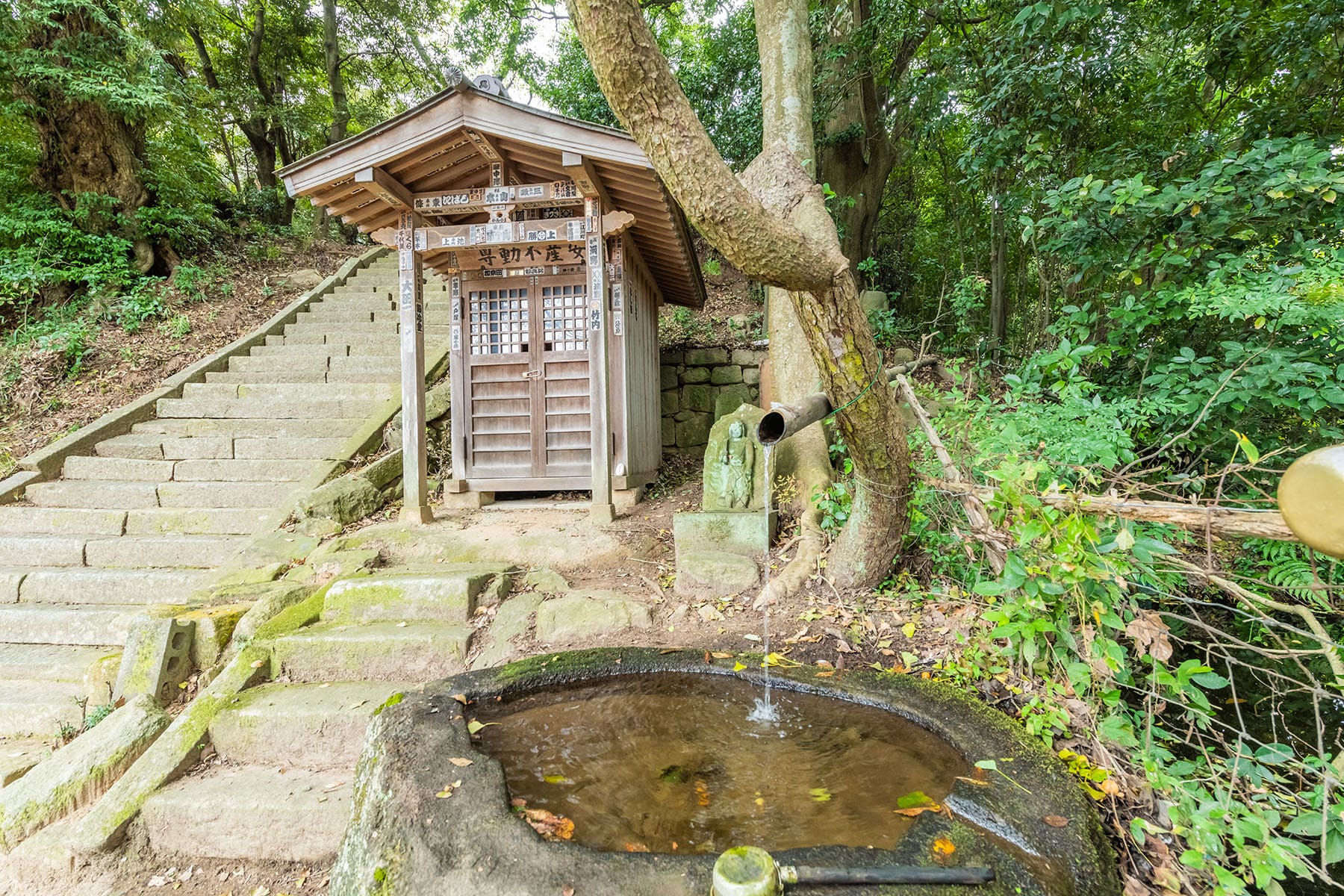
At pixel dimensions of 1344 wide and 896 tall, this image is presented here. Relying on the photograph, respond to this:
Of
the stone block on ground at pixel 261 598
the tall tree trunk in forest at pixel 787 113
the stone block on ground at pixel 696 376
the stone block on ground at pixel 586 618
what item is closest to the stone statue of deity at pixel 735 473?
the tall tree trunk in forest at pixel 787 113

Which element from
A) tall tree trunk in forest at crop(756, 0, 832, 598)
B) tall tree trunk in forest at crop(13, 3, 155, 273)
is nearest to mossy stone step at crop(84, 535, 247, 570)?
tall tree trunk in forest at crop(756, 0, 832, 598)

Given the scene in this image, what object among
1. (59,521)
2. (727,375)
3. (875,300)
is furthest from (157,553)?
(875,300)

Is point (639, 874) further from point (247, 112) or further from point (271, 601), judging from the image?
point (247, 112)

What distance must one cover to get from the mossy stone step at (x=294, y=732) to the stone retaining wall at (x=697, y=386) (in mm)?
5794

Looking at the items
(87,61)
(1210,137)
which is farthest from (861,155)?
(87,61)

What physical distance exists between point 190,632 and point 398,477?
8.36 ft

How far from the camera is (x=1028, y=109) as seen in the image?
Answer: 5.06 m

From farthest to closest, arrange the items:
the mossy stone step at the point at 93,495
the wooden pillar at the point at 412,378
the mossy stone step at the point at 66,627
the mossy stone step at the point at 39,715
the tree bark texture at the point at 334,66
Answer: the tree bark texture at the point at 334,66, the mossy stone step at the point at 93,495, the wooden pillar at the point at 412,378, the mossy stone step at the point at 66,627, the mossy stone step at the point at 39,715

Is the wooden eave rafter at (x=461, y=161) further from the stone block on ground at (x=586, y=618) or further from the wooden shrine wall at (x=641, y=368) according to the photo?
the stone block on ground at (x=586, y=618)

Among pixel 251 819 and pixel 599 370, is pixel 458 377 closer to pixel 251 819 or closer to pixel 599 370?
pixel 599 370

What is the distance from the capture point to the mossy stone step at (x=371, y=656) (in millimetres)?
3488

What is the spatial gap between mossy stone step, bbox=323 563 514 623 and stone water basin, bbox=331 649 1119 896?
4.35ft

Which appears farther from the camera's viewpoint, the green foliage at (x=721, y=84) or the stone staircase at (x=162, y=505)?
the green foliage at (x=721, y=84)

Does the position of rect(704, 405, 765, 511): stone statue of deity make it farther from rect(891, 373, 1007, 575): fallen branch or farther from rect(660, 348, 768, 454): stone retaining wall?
rect(660, 348, 768, 454): stone retaining wall
